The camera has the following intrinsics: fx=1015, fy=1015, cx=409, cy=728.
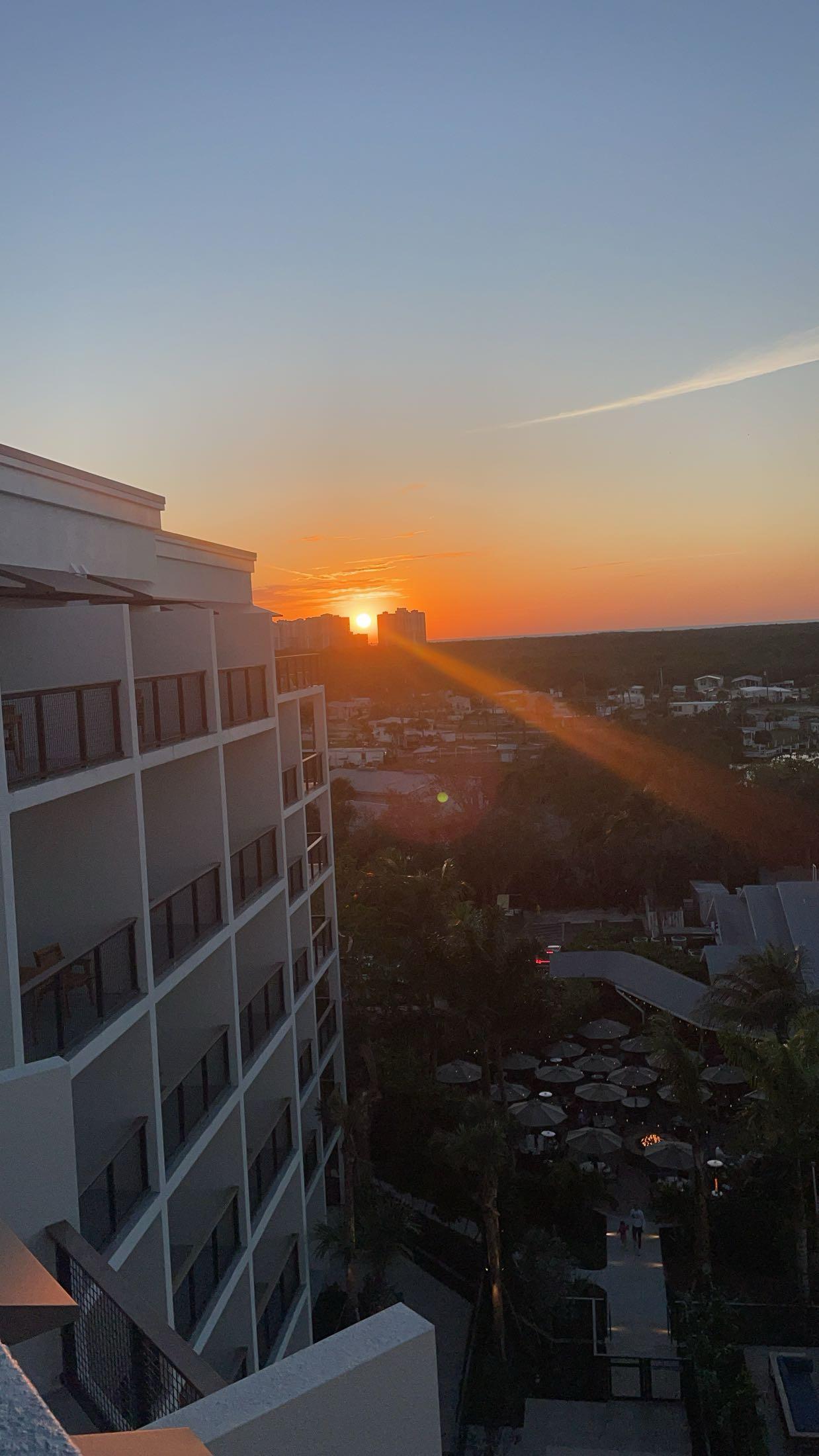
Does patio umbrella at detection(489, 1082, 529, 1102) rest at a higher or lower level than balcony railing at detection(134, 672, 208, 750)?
lower

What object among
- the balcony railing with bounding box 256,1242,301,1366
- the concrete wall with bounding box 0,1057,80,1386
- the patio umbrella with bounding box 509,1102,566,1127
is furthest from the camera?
the patio umbrella with bounding box 509,1102,566,1127

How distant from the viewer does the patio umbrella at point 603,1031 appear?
79.0ft

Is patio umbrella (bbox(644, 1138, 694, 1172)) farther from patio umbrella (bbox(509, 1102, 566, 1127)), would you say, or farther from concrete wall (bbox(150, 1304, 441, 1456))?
concrete wall (bbox(150, 1304, 441, 1456))

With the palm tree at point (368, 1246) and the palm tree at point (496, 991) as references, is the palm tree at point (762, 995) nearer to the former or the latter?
the palm tree at point (496, 991)

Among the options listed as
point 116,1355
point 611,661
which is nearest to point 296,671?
point 116,1355

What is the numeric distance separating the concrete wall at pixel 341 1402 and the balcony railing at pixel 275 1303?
32.7 feet

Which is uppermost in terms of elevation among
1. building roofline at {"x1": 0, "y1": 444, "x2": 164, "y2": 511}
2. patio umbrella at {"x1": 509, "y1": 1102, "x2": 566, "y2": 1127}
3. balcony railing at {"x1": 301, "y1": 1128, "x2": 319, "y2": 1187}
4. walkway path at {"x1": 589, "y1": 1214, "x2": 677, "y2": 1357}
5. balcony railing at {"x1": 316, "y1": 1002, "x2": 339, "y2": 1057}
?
building roofline at {"x1": 0, "y1": 444, "x2": 164, "y2": 511}

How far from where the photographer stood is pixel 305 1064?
1667cm

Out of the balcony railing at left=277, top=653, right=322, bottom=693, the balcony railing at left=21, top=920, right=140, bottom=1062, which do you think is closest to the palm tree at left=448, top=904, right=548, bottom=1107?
the balcony railing at left=277, top=653, right=322, bottom=693

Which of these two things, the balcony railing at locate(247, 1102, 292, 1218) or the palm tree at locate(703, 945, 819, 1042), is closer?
A: the balcony railing at locate(247, 1102, 292, 1218)

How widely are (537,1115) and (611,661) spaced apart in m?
99.8

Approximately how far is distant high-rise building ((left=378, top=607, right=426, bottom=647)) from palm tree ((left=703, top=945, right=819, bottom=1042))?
100.0 metres

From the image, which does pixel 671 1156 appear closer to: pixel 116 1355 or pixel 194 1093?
pixel 194 1093

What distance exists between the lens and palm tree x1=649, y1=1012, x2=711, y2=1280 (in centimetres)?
1595
